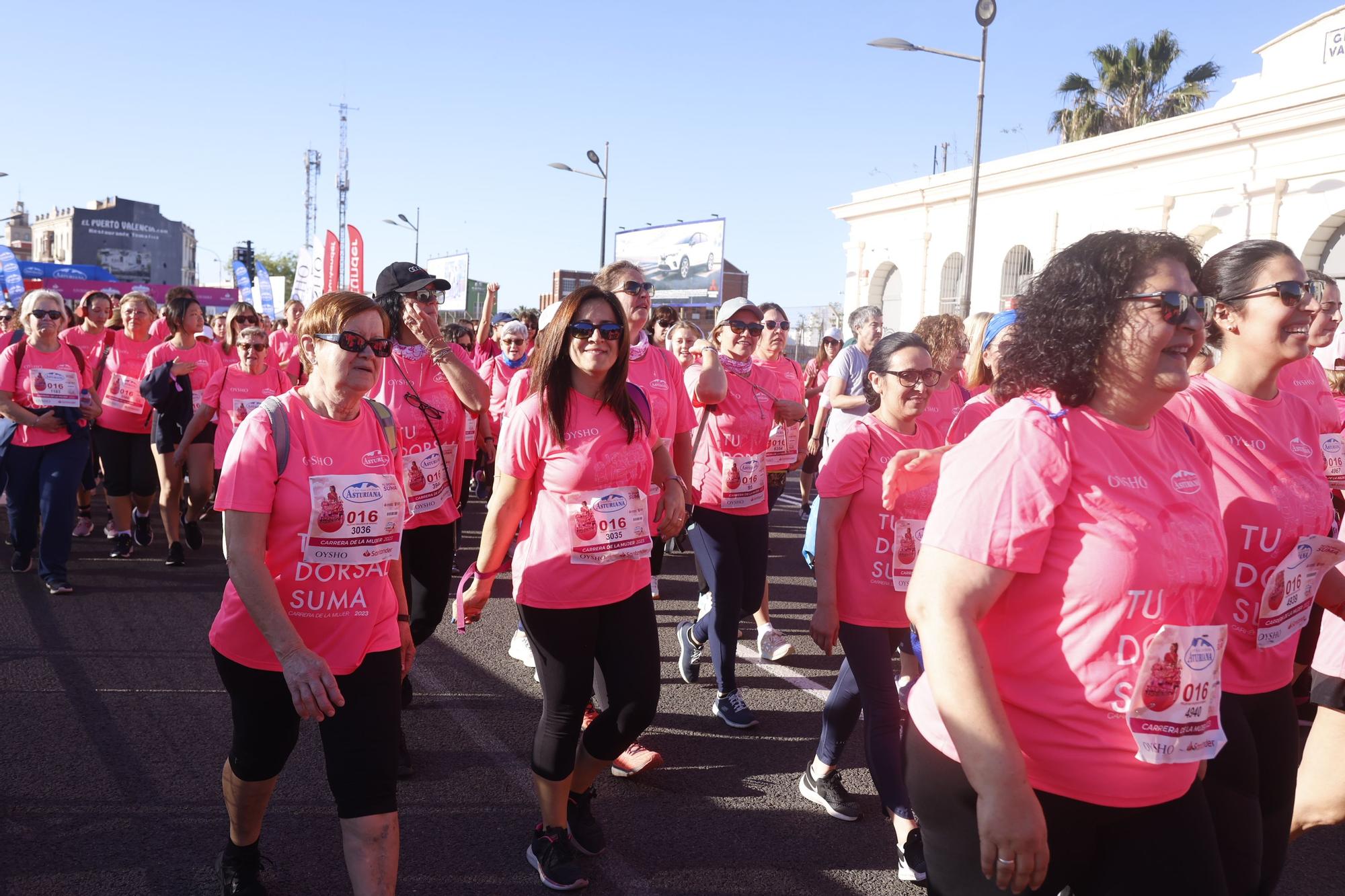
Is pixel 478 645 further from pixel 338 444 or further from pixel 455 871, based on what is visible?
pixel 338 444

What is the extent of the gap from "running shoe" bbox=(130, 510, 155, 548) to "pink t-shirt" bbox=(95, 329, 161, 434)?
78 cm

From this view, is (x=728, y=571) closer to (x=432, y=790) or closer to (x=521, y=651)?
(x=521, y=651)

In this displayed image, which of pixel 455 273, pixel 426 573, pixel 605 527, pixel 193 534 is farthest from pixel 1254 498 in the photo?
pixel 455 273

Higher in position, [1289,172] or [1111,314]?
[1289,172]

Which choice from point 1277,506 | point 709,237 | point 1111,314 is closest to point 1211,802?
point 1277,506

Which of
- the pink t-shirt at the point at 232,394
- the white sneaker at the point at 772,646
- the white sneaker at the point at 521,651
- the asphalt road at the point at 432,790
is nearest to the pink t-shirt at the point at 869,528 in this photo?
the asphalt road at the point at 432,790

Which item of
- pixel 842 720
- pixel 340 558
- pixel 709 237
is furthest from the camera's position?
pixel 709 237

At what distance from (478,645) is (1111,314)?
5.07 m

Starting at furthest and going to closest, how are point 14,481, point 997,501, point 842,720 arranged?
point 14,481
point 842,720
point 997,501

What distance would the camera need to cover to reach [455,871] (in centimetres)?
354

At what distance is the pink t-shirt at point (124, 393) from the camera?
8.34 metres

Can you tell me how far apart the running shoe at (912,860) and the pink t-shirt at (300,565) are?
76.6 inches

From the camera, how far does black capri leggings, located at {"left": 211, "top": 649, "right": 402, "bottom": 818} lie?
2.77 metres

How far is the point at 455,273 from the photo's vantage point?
2180 inches
